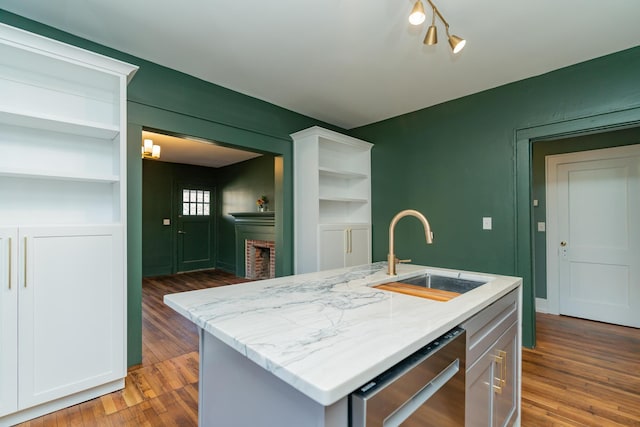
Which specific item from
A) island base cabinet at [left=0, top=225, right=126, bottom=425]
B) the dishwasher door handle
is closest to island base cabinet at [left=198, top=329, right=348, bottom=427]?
the dishwasher door handle

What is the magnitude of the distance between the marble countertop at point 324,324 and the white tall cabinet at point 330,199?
1.84m

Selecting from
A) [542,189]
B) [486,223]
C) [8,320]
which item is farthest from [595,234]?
[8,320]

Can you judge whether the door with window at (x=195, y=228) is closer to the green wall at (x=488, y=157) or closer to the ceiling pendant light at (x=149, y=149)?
the ceiling pendant light at (x=149, y=149)

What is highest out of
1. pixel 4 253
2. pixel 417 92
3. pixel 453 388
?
pixel 417 92

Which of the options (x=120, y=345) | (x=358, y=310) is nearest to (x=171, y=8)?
(x=358, y=310)

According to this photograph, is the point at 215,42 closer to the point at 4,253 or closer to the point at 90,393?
the point at 4,253

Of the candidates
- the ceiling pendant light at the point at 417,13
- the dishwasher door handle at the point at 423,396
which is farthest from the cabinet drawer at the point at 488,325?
the ceiling pendant light at the point at 417,13

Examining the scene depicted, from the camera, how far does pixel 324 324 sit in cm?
96

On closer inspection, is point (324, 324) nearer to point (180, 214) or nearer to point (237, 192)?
point (237, 192)

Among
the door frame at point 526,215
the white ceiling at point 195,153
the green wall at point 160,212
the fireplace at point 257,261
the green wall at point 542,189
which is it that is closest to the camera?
the door frame at point 526,215

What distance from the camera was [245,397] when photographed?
0.94m

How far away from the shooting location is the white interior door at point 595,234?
130 inches

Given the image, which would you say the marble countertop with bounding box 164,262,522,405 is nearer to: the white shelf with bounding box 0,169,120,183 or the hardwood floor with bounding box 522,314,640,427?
the hardwood floor with bounding box 522,314,640,427

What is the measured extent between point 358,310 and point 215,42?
2180mm
